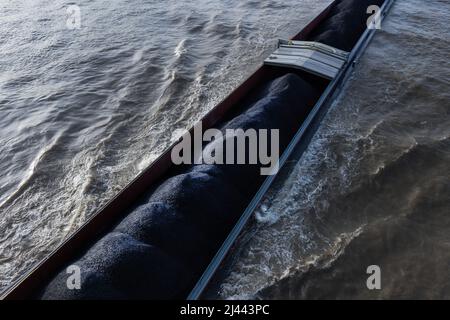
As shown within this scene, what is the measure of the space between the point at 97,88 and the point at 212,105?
14.1ft

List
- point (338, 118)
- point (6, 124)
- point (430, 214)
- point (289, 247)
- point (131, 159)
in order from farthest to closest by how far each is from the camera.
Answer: point (6, 124)
point (338, 118)
point (131, 159)
point (430, 214)
point (289, 247)

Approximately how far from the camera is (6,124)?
1127 centimetres

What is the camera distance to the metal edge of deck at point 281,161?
5539 mm

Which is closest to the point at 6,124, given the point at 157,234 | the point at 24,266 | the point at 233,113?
the point at 24,266

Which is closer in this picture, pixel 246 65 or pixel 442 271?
pixel 442 271

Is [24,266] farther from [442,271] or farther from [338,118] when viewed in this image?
[338,118]

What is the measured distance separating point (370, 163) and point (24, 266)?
7957 mm

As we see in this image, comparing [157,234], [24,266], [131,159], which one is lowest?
[24,266]

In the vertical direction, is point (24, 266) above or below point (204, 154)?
below
